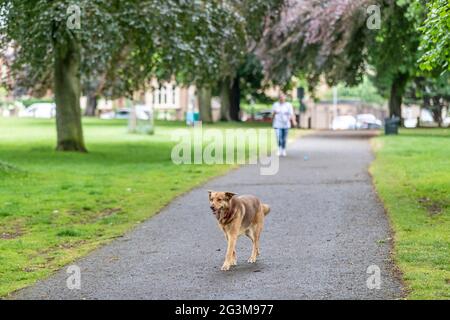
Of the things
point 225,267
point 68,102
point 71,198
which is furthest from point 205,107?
point 225,267

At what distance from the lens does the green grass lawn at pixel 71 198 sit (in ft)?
35.0

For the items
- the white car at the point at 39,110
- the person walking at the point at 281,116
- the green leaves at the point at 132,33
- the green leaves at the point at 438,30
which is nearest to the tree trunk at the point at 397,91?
the green leaves at the point at 132,33

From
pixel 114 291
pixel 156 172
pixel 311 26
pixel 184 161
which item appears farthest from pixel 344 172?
pixel 311 26

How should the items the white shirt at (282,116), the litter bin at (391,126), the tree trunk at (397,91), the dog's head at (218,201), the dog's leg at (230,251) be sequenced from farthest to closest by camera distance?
the tree trunk at (397,91), the litter bin at (391,126), the white shirt at (282,116), the dog's leg at (230,251), the dog's head at (218,201)

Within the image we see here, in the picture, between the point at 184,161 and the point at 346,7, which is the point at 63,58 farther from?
the point at 346,7

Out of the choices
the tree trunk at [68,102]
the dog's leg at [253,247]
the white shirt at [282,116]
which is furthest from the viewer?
the tree trunk at [68,102]

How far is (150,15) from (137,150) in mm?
7739

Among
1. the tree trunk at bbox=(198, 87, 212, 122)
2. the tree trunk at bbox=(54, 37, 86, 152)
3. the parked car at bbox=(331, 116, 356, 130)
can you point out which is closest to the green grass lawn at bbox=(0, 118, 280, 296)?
the tree trunk at bbox=(54, 37, 86, 152)

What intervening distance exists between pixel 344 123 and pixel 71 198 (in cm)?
4604

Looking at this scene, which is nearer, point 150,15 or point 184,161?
point 150,15

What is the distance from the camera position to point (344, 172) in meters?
21.3

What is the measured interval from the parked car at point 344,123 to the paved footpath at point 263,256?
4301cm

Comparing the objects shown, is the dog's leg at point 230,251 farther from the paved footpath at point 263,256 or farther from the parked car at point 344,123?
the parked car at point 344,123
